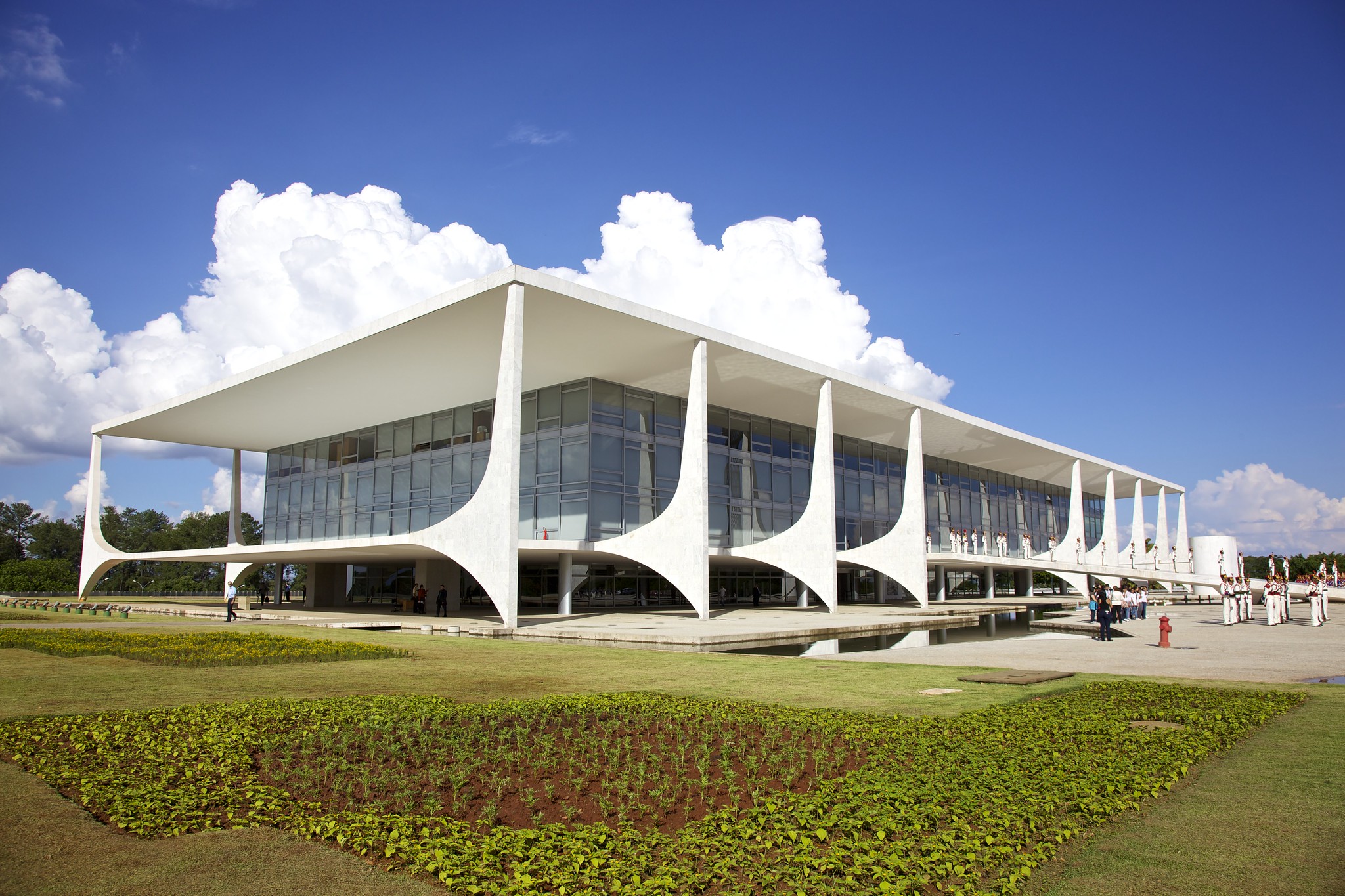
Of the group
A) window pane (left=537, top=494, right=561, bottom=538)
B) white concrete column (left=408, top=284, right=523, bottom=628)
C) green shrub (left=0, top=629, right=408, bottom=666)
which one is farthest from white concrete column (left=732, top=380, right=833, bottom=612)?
green shrub (left=0, top=629, right=408, bottom=666)

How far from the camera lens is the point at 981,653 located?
17.1 meters

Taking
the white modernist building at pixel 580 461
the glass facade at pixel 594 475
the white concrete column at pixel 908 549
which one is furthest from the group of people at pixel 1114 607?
the glass facade at pixel 594 475

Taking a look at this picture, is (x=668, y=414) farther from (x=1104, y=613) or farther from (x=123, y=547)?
(x=123, y=547)

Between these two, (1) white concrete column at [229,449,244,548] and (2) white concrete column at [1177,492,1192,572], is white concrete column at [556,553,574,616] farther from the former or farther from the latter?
(2) white concrete column at [1177,492,1192,572]

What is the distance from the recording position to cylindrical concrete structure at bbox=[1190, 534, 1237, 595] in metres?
58.0

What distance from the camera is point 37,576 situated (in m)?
61.5

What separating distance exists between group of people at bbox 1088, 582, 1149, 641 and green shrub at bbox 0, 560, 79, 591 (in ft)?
224

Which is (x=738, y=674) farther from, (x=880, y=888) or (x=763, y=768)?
(x=880, y=888)

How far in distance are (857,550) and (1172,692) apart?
2911 centimetres

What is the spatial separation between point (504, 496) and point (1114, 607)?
1893 cm

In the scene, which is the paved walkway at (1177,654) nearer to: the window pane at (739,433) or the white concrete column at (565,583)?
the white concrete column at (565,583)

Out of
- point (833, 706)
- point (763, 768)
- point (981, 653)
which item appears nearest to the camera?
point (763, 768)

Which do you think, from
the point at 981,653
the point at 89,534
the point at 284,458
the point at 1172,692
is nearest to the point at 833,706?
the point at 1172,692

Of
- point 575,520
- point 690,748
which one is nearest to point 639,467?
point 575,520
